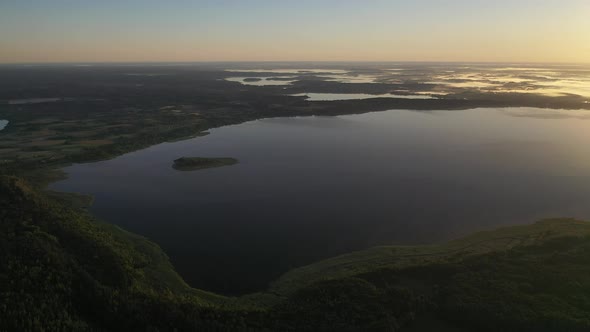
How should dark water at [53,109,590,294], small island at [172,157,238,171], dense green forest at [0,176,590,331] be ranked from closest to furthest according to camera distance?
dense green forest at [0,176,590,331] → dark water at [53,109,590,294] → small island at [172,157,238,171]

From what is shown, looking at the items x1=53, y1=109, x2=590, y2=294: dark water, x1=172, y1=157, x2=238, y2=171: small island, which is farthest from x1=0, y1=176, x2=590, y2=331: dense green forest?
x1=172, y1=157, x2=238, y2=171: small island

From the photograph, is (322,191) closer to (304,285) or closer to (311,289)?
(304,285)

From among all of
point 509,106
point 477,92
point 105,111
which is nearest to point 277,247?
point 105,111

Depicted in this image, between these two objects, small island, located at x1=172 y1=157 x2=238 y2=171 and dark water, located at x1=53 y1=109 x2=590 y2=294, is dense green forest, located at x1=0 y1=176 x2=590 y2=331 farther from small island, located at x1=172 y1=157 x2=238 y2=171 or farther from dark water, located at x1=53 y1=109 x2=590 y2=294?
small island, located at x1=172 y1=157 x2=238 y2=171

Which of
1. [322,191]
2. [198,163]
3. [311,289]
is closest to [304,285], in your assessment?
[311,289]

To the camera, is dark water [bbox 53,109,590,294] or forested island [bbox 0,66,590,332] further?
dark water [bbox 53,109,590,294]
